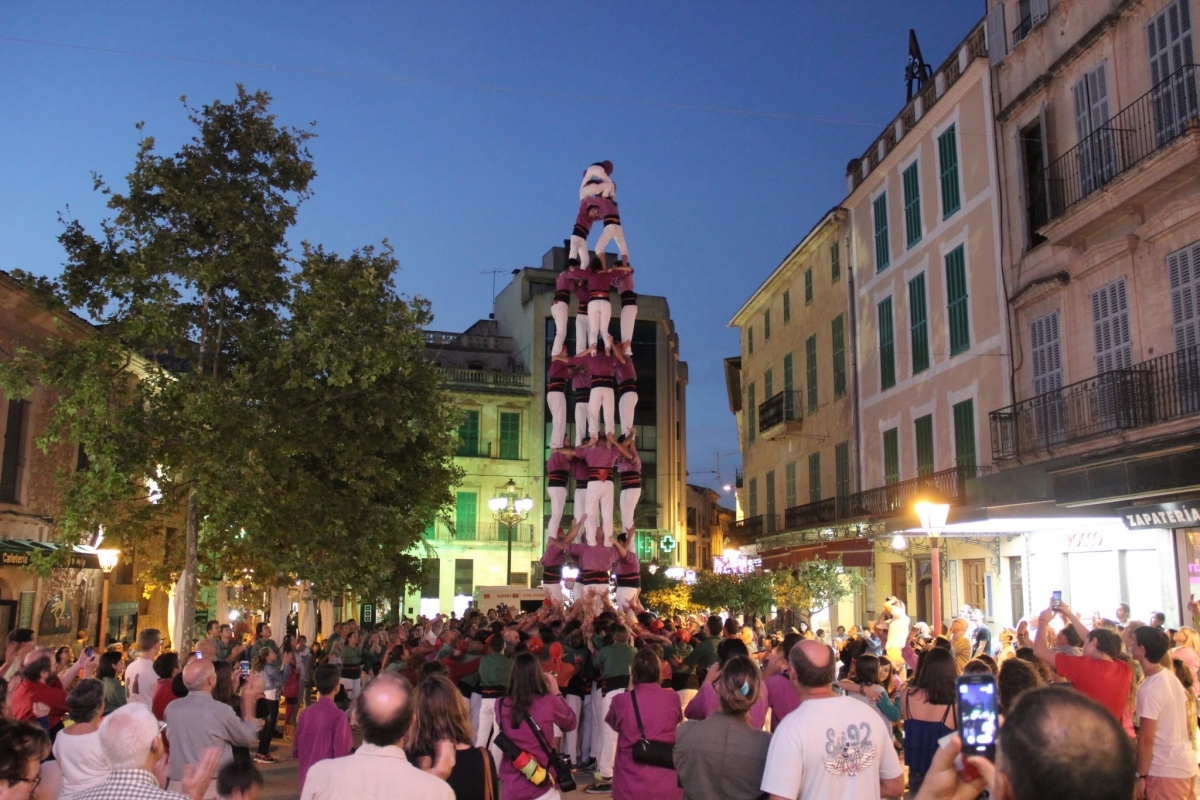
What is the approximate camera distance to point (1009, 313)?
20.0 metres

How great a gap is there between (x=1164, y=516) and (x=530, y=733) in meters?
12.0

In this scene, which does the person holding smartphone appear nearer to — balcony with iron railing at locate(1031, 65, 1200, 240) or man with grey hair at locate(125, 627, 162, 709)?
man with grey hair at locate(125, 627, 162, 709)

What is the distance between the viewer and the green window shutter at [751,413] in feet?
121

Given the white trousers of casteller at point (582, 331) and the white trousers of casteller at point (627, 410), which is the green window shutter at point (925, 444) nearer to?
the white trousers of casteller at point (627, 410)

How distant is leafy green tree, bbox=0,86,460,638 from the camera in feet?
52.3

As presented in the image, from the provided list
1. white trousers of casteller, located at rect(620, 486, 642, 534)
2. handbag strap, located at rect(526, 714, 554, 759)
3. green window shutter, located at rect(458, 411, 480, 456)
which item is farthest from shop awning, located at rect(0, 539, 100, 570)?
green window shutter, located at rect(458, 411, 480, 456)

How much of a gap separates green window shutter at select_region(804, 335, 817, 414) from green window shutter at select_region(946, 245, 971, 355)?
8.66 m

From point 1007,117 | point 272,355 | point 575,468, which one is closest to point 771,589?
point 575,468

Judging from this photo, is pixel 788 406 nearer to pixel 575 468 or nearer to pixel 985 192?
pixel 985 192

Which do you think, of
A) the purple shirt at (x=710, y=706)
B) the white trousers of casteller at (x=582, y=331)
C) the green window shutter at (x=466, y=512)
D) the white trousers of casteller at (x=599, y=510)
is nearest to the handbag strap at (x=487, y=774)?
the purple shirt at (x=710, y=706)

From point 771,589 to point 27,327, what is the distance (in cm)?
1681

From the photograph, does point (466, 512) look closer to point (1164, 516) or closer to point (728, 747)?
point (1164, 516)

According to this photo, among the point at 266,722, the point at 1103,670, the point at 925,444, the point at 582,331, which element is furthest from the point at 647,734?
the point at 925,444

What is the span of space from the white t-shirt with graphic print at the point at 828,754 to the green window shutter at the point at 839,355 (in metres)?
24.6
